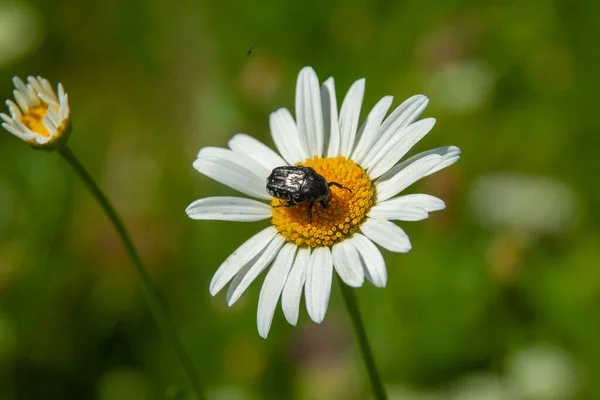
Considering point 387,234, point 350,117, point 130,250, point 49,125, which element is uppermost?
point 49,125

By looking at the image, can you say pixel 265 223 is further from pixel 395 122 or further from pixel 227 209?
pixel 395 122

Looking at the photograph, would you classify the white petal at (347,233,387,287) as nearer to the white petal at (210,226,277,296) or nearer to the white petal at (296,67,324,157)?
the white petal at (210,226,277,296)

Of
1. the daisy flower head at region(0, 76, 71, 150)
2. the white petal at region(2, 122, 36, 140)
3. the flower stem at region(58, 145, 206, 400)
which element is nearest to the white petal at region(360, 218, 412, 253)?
the flower stem at region(58, 145, 206, 400)

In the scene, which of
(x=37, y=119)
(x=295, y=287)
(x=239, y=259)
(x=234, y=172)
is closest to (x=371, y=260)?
A: (x=295, y=287)

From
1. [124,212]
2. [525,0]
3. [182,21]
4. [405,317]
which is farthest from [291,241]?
[182,21]

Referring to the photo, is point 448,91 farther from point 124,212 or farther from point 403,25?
point 124,212

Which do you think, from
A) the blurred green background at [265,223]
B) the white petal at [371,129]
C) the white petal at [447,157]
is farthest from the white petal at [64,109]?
the blurred green background at [265,223]

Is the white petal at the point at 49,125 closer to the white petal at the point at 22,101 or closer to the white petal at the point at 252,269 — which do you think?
the white petal at the point at 22,101
